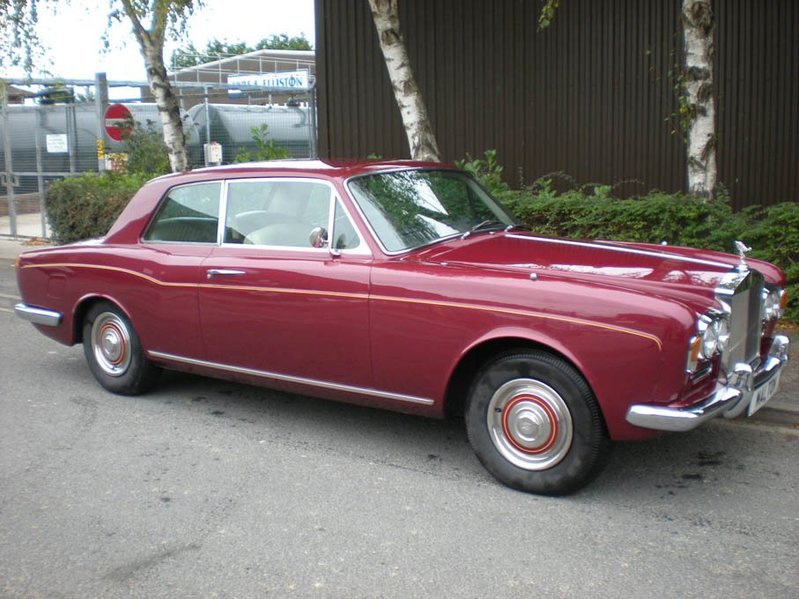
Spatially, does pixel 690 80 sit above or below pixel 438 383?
above

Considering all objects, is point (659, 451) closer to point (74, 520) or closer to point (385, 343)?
point (385, 343)

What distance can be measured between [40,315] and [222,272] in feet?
6.50

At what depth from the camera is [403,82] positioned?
9453 mm

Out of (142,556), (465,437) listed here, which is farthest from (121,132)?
(142,556)

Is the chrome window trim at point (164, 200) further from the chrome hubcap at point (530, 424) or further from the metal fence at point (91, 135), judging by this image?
the metal fence at point (91, 135)

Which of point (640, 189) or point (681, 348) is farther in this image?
point (640, 189)

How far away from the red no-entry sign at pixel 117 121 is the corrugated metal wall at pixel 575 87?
3297 mm

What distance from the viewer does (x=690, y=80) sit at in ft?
26.0

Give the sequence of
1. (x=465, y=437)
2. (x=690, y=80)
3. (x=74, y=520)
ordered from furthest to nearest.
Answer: (x=690, y=80), (x=465, y=437), (x=74, y=520)

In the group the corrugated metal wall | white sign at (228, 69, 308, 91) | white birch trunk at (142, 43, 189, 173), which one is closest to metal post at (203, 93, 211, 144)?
the corrugated metal wall

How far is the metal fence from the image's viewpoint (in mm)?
15812

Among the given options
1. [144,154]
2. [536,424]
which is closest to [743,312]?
[536,424]

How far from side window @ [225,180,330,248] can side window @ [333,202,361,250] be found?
92 mm

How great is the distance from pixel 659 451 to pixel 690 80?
4085mm
